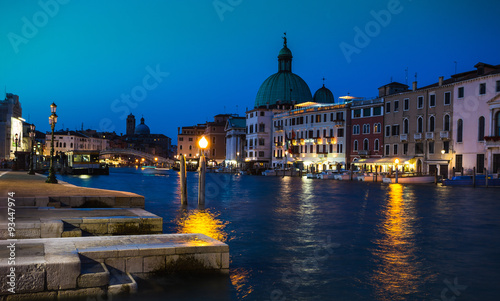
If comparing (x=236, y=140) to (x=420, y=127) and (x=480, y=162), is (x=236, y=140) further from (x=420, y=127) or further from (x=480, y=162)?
(x=480, y=162)

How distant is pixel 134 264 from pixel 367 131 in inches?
2157

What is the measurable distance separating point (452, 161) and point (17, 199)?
4198 centimetres

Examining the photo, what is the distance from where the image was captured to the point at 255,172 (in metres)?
76.8

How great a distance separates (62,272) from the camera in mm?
5902

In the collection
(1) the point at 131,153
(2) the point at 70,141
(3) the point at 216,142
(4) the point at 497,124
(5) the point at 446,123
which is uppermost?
(2) the point at 70,141

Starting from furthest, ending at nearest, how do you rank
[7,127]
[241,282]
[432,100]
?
[7,127]
[432,100]
[241,282]

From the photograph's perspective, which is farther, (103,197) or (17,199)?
(103,197)

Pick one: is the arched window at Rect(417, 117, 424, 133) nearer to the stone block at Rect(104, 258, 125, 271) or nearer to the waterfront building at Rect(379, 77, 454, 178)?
the waterfront building at Rect(379, 77, 454, 178)

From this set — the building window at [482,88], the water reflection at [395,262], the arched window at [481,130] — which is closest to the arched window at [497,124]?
the arched window at [481,130]

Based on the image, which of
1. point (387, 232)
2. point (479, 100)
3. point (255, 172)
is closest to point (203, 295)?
point (387, 232)

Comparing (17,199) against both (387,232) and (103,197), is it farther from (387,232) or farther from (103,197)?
(387,232)

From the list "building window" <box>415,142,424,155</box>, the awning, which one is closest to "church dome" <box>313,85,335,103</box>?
the awning

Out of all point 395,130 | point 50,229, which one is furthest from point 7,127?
point 50,229

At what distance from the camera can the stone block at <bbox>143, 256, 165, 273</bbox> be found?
695 cm
